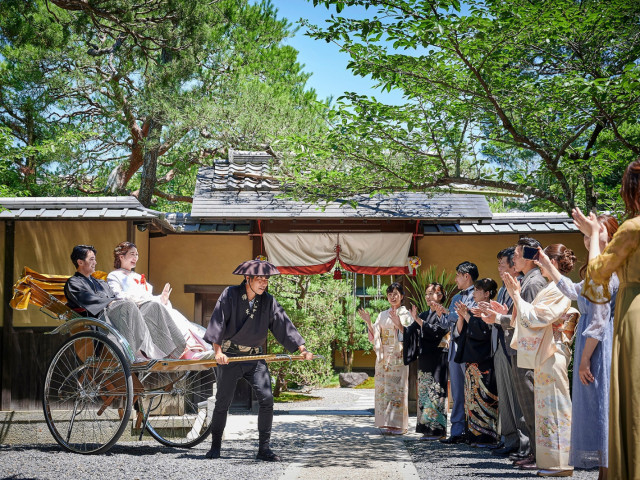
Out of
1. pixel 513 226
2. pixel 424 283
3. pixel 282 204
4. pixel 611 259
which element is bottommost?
pixel 611 259

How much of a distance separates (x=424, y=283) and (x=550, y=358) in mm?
5096

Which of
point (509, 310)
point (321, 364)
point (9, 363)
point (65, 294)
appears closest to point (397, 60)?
point (509, 310)

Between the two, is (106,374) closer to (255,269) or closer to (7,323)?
(255,269)

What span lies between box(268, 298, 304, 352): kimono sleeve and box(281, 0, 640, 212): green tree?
2645 mm

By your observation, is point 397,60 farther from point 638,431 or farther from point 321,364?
point 321,364

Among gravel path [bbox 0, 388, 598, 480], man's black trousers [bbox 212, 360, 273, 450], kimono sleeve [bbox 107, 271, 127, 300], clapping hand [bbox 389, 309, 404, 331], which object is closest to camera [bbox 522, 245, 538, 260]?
gravel path [bbox 0, 388, 598, 480]

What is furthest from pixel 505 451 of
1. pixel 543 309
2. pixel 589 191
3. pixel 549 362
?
pixel 589 191

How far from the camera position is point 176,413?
24.8ft

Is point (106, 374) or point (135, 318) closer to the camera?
point (135, 318)

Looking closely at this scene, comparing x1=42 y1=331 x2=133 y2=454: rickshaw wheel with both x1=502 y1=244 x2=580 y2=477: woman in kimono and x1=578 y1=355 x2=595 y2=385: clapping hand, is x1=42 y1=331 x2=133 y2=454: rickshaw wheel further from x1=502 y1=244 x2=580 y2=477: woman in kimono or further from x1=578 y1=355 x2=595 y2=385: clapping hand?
x1=578 y1=355 x2=595 y2=385: clapping hand

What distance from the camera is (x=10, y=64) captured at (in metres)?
14.5

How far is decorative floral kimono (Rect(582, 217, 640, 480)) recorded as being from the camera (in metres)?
3.12

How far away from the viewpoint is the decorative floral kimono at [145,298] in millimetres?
6395

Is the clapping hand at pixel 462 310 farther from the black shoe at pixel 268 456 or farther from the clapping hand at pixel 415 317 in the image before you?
the black shoe at pixel 268 456
